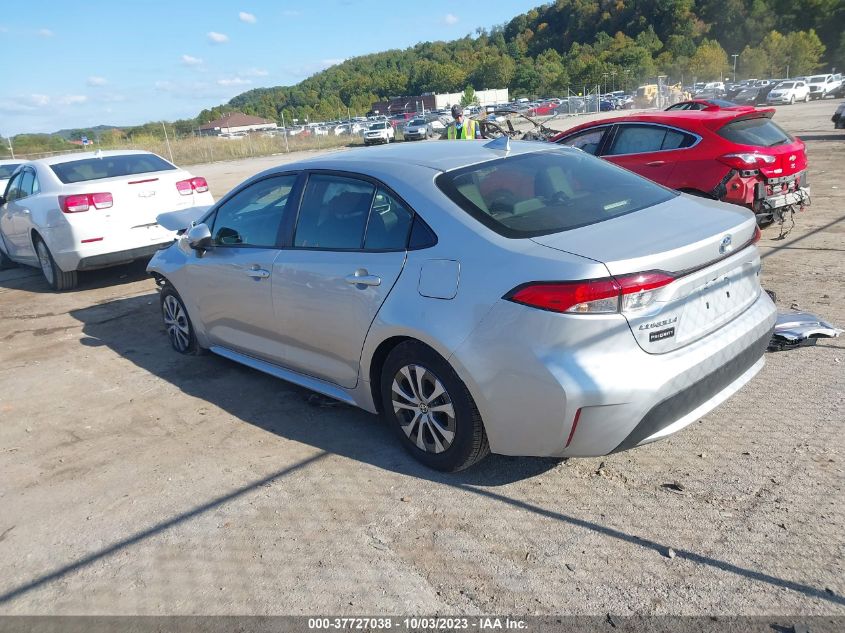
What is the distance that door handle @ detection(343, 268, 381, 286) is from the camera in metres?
3.75

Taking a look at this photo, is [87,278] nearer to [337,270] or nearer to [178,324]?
[178,324]

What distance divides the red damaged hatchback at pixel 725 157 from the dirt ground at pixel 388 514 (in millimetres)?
3395

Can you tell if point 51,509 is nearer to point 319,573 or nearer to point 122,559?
point 122,559

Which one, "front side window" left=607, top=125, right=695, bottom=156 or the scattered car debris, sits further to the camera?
"front side window" left=607, top=125, right=695, bottom=156

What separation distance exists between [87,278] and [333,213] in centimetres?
690

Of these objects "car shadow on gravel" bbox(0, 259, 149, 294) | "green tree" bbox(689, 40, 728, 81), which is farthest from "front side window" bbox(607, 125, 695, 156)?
"green tree" bbox(689, 40, 728, 81)

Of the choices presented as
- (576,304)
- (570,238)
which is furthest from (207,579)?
(570,238)

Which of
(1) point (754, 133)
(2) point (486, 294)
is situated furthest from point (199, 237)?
(1) point (754, 133)

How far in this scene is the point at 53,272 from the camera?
29.3 ft

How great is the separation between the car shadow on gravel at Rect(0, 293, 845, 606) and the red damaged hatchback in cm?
548

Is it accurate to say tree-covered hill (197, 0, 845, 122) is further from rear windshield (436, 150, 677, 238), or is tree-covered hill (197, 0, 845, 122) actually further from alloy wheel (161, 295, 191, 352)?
rear windshield (436, 150, 677, 238)

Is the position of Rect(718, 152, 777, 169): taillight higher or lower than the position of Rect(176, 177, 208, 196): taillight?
lower

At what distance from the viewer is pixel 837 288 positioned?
6.21m

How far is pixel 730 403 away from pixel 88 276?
8.76m
